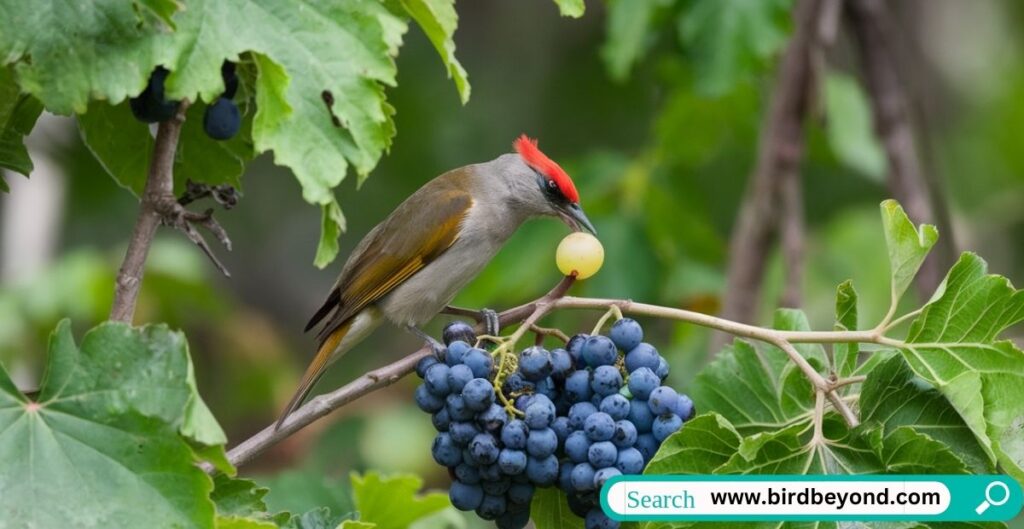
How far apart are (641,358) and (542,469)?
26 cm

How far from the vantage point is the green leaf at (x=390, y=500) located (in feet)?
8.84

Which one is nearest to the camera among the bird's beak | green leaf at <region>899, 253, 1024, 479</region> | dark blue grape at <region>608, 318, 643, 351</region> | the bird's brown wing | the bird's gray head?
green leaf at <region>899, 253, 1024, 479</region>

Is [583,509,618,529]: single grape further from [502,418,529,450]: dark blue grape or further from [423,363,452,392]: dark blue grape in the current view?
[423,363,452,392]: dark blue grape

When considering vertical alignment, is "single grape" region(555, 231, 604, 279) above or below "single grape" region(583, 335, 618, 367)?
above

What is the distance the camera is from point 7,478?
1.98 meters

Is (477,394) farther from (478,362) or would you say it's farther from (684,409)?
(684,409)

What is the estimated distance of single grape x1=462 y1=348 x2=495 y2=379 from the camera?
2.29 meters

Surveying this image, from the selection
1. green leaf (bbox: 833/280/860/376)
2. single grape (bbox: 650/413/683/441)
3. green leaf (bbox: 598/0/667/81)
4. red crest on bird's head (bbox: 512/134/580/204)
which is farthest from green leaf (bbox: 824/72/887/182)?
single grape (bbox: 650/413/683/441)

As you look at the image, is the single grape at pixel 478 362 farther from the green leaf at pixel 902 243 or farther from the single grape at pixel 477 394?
the green leaf at pixel 902 243

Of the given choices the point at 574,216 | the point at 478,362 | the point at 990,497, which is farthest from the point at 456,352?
the point at 574,216

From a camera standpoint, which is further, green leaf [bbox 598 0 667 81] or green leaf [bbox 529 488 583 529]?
green leaf [bbox 598 0 667 81]

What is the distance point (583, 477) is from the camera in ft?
7.29

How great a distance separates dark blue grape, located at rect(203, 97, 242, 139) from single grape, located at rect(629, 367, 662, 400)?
2.75 ft

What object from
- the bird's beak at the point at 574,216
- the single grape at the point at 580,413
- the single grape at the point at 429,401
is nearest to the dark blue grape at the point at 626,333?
the single grape at the point at 580,413
